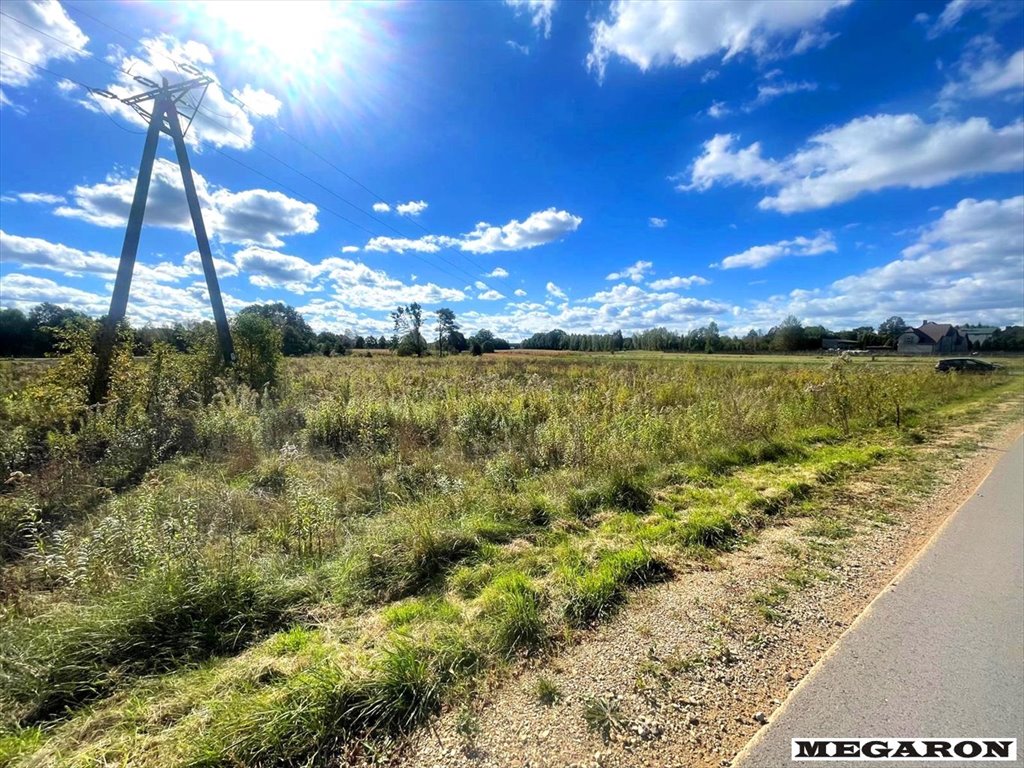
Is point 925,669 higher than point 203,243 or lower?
lower

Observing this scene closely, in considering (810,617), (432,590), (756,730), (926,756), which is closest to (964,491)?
(810,617)

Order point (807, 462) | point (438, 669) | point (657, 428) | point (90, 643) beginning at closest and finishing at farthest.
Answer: point (438, 669)
point (90, 643)
point (807, 462)
point (657, 428)

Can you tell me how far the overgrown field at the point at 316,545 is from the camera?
2264 mm

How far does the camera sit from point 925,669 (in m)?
2.47

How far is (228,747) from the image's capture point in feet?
6.46

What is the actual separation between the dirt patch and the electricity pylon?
12.0 meters

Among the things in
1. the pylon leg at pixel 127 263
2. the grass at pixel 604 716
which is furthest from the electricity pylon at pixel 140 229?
the grass at pixel 604 716

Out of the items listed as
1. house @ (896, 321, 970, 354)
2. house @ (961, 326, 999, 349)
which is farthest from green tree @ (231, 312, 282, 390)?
house @ (961, 326, 999, 349)

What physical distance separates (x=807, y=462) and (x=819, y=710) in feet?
19.9

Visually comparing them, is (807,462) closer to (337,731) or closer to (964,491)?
(964,491)

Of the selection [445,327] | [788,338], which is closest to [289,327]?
[445,327]

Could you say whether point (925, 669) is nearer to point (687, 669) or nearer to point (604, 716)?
point (687, 669)

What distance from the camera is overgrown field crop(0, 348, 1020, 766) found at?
2264mm

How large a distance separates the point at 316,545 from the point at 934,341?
10955cm
